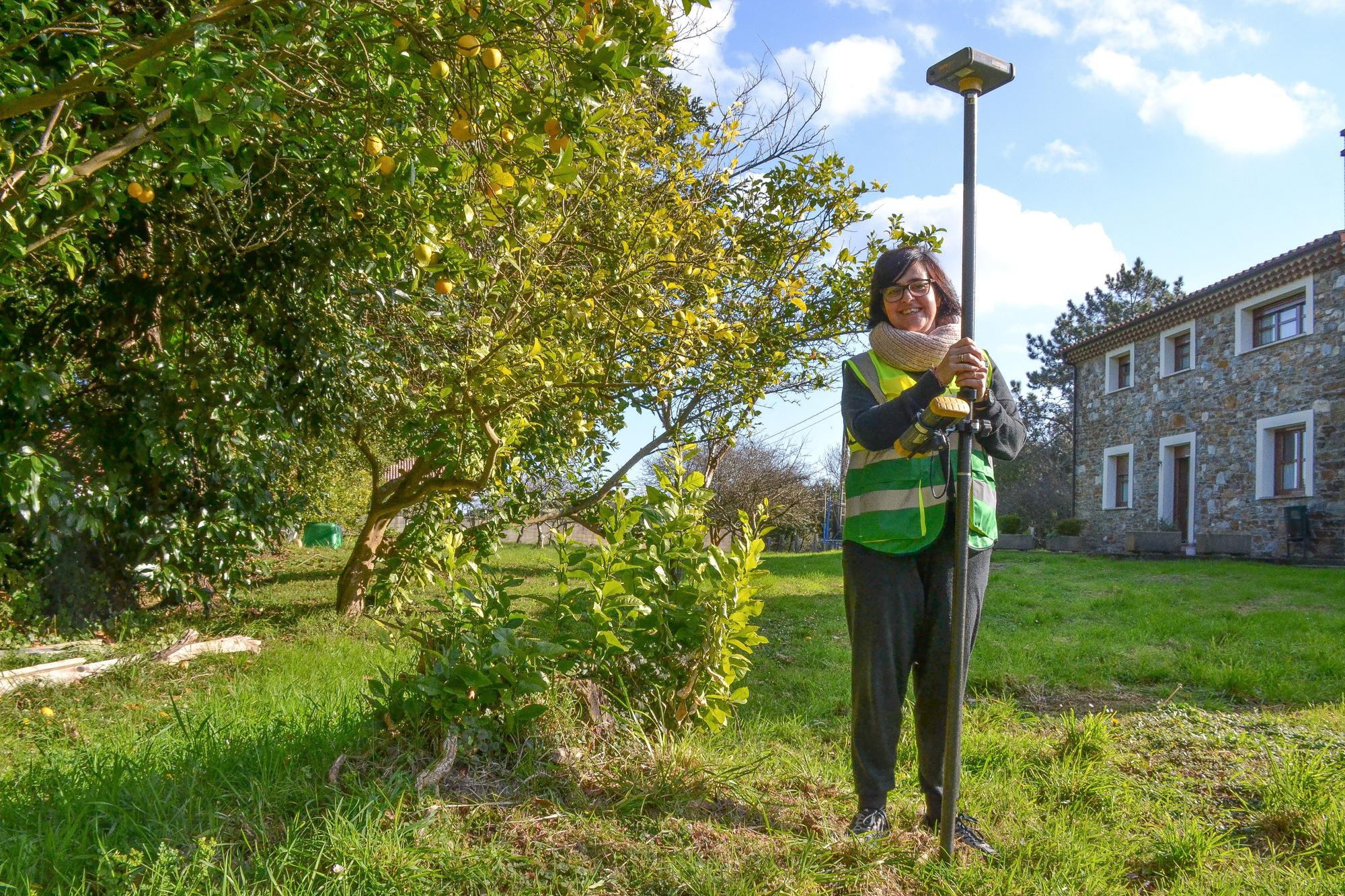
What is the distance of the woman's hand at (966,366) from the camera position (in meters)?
2.32

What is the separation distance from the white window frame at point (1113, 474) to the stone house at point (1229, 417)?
34 millimetres

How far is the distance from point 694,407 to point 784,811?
18.4 ft

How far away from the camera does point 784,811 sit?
107 inches

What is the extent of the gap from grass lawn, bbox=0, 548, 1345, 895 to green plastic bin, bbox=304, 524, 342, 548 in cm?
1561

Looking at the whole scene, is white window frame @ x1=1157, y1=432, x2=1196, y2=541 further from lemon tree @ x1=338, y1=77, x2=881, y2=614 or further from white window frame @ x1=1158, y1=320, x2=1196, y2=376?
lemon tree @ x1=338, y1=77, x2=881, y2=614

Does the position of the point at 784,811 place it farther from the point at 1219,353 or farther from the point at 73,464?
the point at 1219,353

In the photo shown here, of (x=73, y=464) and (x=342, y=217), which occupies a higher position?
(x=342, y=217)

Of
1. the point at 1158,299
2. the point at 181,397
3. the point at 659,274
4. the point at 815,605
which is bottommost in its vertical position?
the point at 815,605

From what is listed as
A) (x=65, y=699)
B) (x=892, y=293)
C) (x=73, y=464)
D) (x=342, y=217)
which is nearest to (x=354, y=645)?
(x=65, y=699)

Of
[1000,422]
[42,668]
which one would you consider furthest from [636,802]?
[42,668]

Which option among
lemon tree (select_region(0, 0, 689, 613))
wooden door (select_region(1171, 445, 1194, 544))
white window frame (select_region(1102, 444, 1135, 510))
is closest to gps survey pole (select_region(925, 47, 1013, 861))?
lemon tree (select_region(0, 0, 689, 613))

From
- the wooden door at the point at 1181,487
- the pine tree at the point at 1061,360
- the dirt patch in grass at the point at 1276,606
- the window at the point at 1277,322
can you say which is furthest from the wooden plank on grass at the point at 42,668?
the pine tree at the point at 1061,360

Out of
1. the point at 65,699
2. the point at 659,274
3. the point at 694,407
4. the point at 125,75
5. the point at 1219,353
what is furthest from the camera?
the point at 1219,353

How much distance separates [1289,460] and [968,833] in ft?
52.5
